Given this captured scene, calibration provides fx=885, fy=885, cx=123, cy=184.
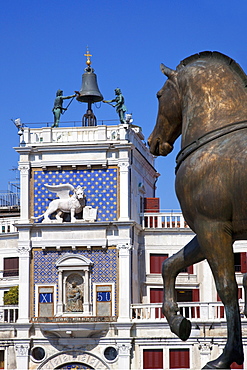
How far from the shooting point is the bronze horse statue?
20.5ft

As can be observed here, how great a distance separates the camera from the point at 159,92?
6.96m

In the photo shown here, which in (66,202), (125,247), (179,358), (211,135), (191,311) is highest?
(66,202)

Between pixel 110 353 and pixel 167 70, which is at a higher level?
pixel 167 70

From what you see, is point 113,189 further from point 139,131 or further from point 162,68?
point 162,68

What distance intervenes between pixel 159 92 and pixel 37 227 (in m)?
29.7

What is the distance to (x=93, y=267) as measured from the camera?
35.5 meters

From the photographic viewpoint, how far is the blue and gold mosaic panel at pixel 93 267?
3538cm

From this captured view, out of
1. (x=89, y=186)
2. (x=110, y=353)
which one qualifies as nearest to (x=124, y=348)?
(x=110, y=353)

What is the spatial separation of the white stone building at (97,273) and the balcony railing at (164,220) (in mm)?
52

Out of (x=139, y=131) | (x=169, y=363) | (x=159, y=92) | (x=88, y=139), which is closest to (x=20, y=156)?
(x=88, y=139)

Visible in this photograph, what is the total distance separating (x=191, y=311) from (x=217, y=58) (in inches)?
1155

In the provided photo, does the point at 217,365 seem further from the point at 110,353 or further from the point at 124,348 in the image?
the point at 110,353

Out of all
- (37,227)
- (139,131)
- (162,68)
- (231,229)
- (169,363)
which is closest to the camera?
(231,229)

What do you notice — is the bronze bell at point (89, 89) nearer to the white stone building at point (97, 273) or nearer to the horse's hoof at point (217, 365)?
the white stone building at point (97, 273)
